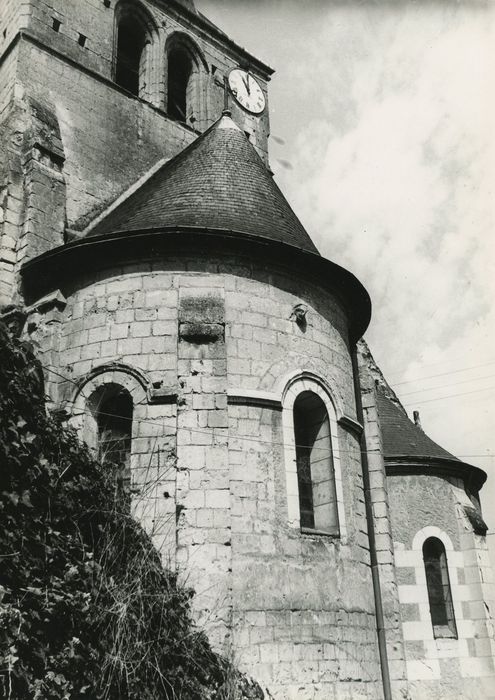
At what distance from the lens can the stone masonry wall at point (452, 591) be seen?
12.1 m

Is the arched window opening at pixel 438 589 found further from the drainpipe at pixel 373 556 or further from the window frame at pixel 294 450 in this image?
the window frame at pixel 294 450

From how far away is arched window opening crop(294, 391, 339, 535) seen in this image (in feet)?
31.3

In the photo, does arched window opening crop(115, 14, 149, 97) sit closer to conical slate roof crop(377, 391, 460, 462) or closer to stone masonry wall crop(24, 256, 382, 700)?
stone masonry wall crop(24, 256, 382, 700)

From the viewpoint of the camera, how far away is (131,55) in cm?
1695

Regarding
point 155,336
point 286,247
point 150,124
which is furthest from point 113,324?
point 150,124

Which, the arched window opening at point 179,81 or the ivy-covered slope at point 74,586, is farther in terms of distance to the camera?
the arched window opening at point 179,81

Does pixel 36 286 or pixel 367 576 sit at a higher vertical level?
pixel 36 286

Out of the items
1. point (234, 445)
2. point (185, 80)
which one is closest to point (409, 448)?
point (234, 445)

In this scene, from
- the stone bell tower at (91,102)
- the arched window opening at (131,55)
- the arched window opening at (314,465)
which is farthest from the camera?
the arched window opening at (131,55)

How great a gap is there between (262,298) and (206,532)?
10.8 feet

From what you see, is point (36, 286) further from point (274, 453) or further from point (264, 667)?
point (264, 667)

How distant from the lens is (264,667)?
8109 millimetres

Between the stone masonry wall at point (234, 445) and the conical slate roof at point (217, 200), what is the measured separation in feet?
2.08

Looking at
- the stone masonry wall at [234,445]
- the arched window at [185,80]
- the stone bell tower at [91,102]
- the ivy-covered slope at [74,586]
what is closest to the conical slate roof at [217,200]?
the stone masonry wall at [234,445]
